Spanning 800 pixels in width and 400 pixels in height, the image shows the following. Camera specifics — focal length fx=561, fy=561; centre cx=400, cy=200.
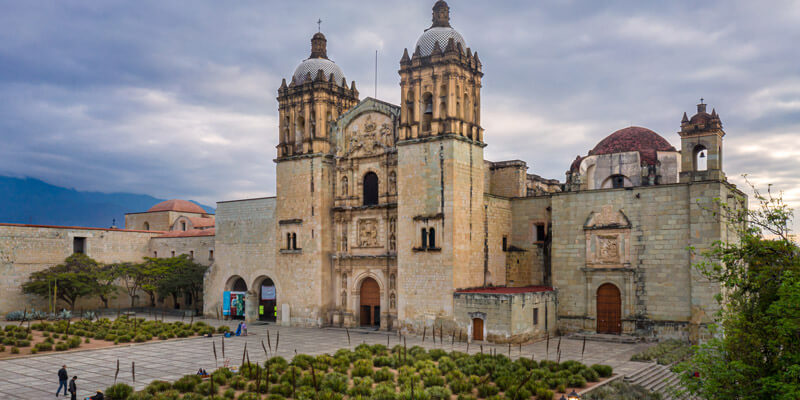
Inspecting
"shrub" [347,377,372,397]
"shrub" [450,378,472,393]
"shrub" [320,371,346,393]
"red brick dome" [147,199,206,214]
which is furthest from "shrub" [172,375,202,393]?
"red brick dome" [147,199,206,214]

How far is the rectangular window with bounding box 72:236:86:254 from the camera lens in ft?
138

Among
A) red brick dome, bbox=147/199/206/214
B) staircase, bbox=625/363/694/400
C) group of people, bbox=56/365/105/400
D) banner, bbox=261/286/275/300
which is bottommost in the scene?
staircase, bbox=625/363/694/400

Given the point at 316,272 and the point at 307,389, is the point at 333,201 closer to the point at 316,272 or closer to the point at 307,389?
the point at 316,272

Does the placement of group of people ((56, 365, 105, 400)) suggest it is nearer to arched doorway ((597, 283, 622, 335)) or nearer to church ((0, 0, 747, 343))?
church ((0, 0, 747, 343))

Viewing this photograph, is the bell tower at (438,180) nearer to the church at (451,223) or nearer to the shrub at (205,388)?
the church at (451,223)

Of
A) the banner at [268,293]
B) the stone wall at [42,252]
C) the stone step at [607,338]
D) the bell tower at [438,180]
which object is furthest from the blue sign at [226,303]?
the stone step at [607,338]

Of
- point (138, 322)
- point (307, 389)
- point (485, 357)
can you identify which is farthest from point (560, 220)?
point (138, 322)

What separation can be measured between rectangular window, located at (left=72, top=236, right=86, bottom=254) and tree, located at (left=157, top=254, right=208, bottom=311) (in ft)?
19.5

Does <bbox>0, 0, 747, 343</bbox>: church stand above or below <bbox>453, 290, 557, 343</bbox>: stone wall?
above

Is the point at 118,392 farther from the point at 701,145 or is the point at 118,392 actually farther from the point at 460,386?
the point at 701,145

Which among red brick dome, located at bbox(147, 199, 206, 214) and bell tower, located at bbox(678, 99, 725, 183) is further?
red brick dome, located at bbox(147, 199, 206, 214)

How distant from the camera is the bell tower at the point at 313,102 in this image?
35.2 metres

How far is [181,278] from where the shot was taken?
4069cm

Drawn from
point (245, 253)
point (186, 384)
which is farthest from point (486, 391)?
point (245, 253)
